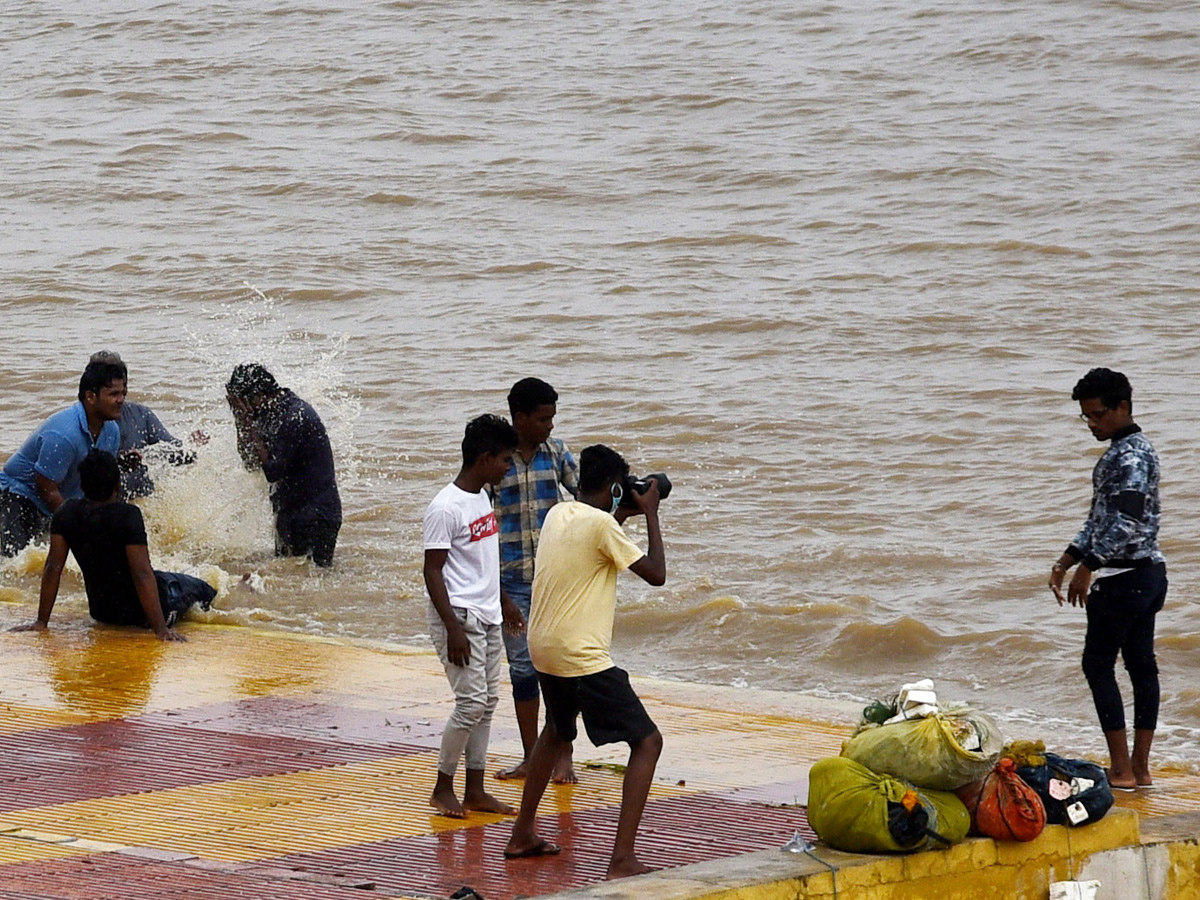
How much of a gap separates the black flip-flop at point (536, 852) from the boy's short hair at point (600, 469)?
1.19m

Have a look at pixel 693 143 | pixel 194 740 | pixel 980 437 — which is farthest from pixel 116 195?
pixel 194 740

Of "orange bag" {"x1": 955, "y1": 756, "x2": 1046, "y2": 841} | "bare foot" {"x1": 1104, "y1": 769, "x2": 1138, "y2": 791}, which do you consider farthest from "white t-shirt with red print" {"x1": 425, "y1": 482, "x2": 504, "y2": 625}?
→ "bare foot" {"x1": 1104, "y1": 769, "x2": 1138, "y2": 791}

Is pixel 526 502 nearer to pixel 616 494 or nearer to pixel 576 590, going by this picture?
pixel 616 494

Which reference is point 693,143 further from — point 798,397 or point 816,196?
point 798,397

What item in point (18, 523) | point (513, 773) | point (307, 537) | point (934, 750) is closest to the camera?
point (934, 750)

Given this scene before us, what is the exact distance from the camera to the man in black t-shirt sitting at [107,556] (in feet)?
32.7

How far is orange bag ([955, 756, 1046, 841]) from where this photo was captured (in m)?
5.75

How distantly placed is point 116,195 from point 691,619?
755 inches

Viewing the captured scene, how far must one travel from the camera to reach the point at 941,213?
24953 millimetres

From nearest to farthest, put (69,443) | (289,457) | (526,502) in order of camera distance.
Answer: (526,502)
(69,443)
(289,457)

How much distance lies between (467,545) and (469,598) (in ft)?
0.63

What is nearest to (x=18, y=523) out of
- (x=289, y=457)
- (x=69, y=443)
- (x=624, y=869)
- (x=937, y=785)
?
(x=69, y=443)

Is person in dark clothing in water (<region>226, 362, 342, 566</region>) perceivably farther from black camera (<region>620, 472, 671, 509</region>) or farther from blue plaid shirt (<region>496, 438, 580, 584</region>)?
black camera (<region>620, 472, 671, 509</region>)

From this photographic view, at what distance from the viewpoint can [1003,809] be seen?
575cm
